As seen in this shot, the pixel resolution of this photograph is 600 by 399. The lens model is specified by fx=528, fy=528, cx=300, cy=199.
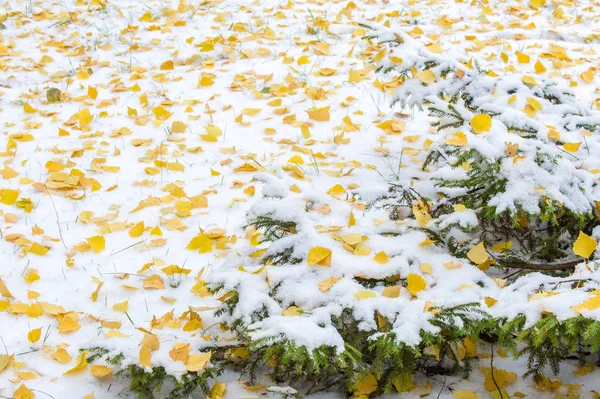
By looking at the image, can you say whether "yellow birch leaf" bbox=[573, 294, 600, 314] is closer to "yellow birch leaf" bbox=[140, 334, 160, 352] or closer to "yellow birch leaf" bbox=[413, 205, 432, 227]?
"yellow birch leaf" bbox=[413, 205, 432, 227]

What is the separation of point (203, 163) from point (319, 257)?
5.61 ft

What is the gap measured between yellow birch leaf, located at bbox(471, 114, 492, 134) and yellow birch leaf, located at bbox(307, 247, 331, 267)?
2.40 feet

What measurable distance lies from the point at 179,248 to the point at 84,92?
223cm

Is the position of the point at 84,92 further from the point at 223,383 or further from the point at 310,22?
the point at 223,383

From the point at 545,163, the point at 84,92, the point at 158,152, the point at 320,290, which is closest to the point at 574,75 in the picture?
the point at 545,163

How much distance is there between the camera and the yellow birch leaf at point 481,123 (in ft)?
6.13

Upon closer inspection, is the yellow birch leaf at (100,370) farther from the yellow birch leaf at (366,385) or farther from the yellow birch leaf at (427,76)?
the yellow birch leaf at (427,76)

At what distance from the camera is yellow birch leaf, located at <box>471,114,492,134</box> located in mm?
1867

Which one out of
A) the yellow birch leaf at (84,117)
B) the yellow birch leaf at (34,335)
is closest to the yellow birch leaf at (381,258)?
the yellow birch leaf at (34,335)

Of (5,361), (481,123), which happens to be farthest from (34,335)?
(481,123)

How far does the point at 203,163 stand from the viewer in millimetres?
3174

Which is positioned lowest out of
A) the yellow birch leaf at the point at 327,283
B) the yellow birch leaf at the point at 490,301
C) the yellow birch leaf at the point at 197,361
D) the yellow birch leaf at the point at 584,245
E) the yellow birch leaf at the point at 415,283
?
the yellow birch leaf at the point at 197,361

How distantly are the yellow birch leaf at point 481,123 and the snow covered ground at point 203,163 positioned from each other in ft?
1.33

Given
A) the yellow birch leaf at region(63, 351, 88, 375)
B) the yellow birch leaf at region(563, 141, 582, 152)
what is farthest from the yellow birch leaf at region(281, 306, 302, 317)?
the yellow birch leaf at region(563, 141, 582, 152)
